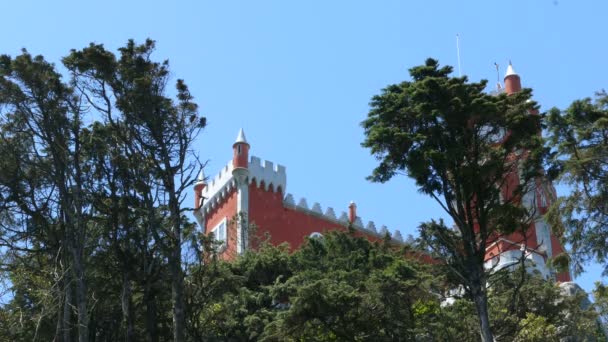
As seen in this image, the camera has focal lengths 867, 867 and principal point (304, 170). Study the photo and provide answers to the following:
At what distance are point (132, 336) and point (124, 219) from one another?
2612 mm

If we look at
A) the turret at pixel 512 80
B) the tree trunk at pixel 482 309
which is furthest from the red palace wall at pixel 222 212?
the tree trunk at pixel 482 309

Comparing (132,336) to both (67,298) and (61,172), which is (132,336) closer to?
(67,298)

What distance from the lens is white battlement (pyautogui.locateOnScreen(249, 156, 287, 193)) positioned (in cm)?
4344

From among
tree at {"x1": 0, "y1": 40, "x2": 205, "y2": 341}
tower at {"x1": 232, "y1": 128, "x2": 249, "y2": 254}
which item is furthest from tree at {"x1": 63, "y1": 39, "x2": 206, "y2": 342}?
tower at {"x1": 232, "y1": 128, "x2": 249, "y2": 254}

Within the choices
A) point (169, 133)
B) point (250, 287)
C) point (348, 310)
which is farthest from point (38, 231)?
point (250, 287)

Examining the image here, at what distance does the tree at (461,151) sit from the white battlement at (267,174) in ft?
78.4

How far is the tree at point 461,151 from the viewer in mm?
18625

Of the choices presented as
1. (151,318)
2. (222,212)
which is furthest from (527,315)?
(222,212)

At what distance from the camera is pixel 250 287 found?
27922 mm

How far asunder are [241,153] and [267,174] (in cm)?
170

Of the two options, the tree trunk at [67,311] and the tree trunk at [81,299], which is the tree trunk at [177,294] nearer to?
the tree trunk at [81,299]

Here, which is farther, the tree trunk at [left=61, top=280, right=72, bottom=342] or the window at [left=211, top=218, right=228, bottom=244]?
the window at [left=211, top=218, right=228, bottom=244]

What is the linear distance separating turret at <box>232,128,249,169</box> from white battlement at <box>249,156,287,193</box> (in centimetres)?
34

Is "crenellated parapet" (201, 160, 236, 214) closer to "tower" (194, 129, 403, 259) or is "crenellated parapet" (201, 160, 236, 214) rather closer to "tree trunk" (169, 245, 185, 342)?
"tower" (194, 129, 403, 259)
